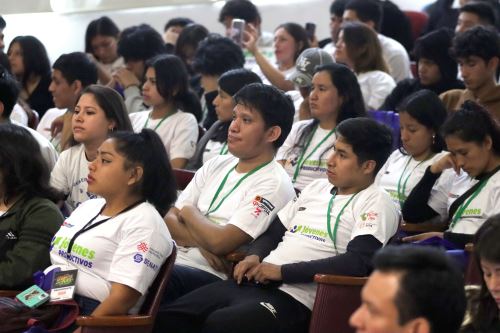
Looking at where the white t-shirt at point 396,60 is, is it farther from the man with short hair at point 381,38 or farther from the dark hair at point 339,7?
the dark hair at point 339,7

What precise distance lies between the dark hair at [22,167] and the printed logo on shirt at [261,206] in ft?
2.60

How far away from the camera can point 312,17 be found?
9.03m

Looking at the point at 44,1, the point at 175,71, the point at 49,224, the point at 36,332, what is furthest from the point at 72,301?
the point at 44,1

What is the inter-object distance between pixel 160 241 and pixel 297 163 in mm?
1553

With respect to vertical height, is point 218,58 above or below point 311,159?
above

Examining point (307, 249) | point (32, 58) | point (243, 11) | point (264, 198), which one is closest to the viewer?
point (307, 249)

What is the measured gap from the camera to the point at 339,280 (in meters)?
3.36

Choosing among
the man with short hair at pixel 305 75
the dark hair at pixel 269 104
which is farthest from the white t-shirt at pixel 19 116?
the dark hair at pixel 269 104

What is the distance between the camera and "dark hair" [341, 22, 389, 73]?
6.10 meters

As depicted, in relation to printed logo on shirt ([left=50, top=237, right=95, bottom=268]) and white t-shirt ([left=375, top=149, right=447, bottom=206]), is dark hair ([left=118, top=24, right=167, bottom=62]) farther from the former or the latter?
printed logo on shirt ([left=50, top=237, right=95, bottom=268])

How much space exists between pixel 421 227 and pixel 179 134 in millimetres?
1623

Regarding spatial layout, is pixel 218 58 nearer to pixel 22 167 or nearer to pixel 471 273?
pixel 22 167

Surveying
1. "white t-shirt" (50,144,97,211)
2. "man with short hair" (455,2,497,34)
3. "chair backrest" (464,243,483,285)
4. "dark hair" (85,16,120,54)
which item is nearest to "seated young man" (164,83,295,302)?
"white t-shirt" (50,144,97,211)

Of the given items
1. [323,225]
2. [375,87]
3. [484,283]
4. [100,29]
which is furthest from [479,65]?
[100,29]
